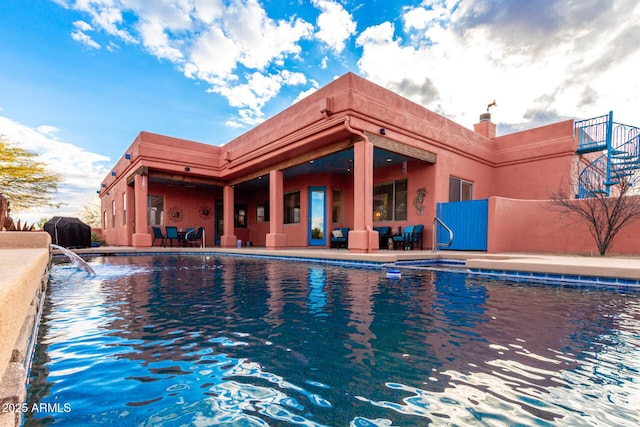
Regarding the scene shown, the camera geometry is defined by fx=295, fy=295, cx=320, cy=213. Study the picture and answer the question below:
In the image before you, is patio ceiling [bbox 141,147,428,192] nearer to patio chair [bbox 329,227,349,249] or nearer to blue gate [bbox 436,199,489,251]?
blue gate [bbox 436,199,489,251]

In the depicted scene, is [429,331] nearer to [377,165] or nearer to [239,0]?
[377,165]

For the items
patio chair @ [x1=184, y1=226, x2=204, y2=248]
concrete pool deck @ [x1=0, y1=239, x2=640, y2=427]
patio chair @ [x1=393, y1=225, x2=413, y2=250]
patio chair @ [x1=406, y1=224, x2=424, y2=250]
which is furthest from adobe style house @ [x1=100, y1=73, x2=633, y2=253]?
concrete pool deck @ [x1=0, y1=239, x2=640, y2=427]

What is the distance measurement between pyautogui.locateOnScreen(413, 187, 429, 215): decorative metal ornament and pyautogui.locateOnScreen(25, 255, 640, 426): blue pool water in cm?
640

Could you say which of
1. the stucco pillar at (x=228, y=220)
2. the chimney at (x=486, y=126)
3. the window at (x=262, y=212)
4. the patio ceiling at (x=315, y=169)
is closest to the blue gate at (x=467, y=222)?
the patio ceiling at (x=315, y=169)

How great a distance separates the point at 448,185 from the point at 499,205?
2128mm

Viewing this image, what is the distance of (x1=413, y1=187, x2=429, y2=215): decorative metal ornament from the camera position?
9922mm

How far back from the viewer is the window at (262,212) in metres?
15.4

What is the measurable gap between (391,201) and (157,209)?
11.3 metres

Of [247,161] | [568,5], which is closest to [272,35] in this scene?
[247,161]

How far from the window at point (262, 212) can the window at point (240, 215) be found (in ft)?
3.52

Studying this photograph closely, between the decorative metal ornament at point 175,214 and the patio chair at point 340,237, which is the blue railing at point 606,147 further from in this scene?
the decorative metal ornament at point 175,214

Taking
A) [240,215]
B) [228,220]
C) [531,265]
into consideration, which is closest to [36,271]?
[531,265]

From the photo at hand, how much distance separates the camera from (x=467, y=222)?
884 centimetres

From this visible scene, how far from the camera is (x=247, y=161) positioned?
37.6 ft
